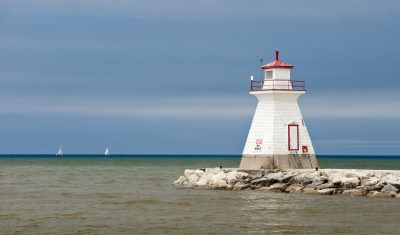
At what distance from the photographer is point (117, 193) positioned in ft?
143

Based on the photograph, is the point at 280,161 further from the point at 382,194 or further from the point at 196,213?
the point at 196,213

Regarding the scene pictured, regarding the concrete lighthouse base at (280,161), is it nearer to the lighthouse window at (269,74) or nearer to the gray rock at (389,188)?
the lighthouse window at (269,74)

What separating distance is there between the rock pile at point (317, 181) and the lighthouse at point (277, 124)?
805 millimetres

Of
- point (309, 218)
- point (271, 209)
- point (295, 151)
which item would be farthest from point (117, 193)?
point (309, 218)

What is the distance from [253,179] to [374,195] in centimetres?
654

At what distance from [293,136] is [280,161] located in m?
1.43

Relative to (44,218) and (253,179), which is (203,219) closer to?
(44,218)

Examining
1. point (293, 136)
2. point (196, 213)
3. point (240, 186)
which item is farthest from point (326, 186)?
point (196, 213)

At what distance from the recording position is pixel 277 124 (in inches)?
1578

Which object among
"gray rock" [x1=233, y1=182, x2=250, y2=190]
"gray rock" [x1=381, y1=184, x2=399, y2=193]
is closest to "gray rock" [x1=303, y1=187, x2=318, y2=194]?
"gray rock" [x1=381, y1=184, x2=399, y2=193]

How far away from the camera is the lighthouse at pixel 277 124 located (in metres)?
40.1

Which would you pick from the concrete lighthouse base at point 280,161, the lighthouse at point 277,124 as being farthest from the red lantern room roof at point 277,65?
the concrete lighthouse base at point 280,161

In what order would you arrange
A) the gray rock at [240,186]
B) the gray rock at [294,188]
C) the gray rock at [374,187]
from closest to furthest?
the gray rock at [374,187], the gray rock at [294,188], the gray rock at [240,186]

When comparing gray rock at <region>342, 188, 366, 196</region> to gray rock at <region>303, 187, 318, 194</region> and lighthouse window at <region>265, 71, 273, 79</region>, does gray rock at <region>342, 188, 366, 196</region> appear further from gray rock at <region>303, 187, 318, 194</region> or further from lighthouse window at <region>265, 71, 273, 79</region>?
lighthouse window at <region>265, 71, 273, 79</region>
